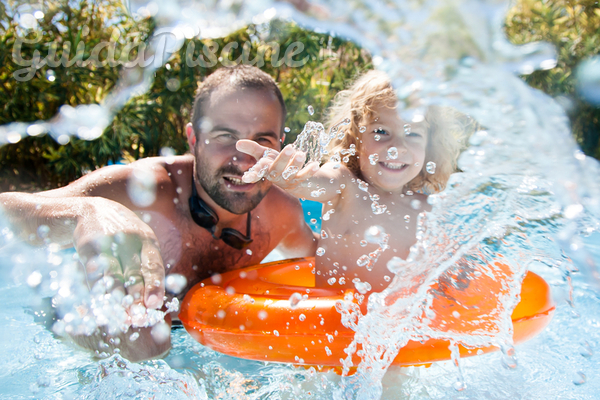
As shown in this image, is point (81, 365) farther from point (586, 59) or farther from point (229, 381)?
point (586, 59)

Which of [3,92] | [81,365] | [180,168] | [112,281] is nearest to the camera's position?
[112,281]

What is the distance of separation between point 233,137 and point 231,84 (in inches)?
Answer: 10.3

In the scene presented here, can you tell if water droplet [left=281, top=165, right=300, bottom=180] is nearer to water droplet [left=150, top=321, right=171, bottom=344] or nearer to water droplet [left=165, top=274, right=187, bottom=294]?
water droplet [left=150, top=321, right=171, bottom=344]

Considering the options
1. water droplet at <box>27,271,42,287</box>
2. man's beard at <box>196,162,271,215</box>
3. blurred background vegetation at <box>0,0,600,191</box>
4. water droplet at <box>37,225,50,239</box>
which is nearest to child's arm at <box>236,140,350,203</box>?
man's beard at <box>196,162,271,215</box>

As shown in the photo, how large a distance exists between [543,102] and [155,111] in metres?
4.68

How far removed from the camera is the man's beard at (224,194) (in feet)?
7.25

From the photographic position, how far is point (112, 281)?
1.06 metres

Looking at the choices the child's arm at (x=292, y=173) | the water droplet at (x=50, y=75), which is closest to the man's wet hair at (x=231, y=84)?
the child's arm at (x=292, y=173)

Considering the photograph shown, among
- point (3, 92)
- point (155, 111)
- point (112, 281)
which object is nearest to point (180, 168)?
point (112, 281)

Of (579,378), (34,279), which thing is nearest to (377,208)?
(579,378)

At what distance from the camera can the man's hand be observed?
108 cm

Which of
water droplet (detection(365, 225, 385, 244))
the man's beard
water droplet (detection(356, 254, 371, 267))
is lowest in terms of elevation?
the man's beard

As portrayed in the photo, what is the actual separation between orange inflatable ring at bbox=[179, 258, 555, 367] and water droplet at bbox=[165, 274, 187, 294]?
16.4 inches

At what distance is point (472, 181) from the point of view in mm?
1455
